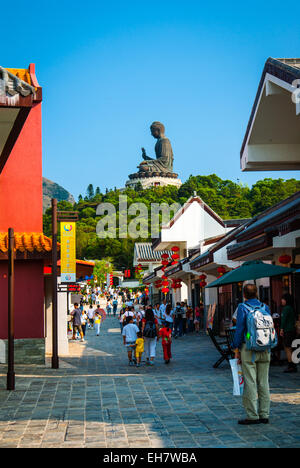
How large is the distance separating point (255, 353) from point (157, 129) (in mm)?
136736

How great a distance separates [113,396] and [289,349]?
13.4 ft

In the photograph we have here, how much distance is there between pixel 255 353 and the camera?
24.1ft

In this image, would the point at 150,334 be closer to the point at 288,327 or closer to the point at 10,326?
the point at 288,327

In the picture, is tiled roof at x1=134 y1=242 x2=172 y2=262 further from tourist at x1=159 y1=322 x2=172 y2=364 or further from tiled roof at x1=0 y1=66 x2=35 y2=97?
tiled roof at x1=0 y1=66 x2=35 y2=97

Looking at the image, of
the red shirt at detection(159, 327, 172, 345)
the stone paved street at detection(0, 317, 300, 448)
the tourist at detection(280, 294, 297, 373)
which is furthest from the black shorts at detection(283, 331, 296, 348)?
the red shirt at detection(159, 327, 172, 345)

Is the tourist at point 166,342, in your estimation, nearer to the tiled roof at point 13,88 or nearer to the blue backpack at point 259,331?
the blue backpack at point 259,331

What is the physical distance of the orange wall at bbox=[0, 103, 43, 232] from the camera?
16.3 metres

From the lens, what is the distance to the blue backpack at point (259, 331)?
23.7 feet

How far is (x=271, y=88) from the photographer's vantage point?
12.1 m

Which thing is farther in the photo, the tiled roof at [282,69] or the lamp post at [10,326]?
the lamp post at [10,326]

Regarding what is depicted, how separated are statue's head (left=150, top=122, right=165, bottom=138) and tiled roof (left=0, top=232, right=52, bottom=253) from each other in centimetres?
12747

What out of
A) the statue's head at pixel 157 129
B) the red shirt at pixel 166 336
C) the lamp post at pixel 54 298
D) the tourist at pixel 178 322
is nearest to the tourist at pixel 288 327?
the red shirt at pixel 166 336
